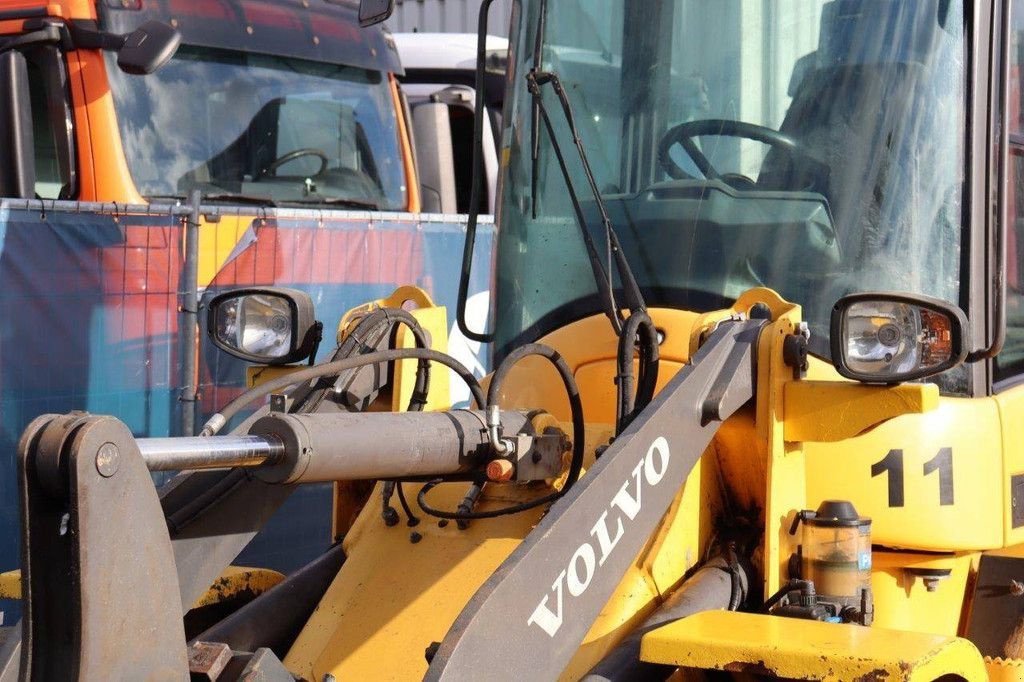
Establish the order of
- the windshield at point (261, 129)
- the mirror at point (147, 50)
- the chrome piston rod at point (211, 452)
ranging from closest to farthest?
1. the chrome piston rod at point (211, 452)
2. the mirror at point (147, 50)
3. the windshield at point (261, 129)

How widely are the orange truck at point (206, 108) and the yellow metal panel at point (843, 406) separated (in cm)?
485

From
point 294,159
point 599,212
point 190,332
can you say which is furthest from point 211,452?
point 294,159

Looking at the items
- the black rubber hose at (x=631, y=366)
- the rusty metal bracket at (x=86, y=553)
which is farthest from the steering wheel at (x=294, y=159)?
the rusty metal bracket at (x=86, y=553)

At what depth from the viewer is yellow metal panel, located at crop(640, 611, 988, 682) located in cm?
242

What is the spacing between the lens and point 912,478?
321 centimetres

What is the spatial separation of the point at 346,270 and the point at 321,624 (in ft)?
15.2

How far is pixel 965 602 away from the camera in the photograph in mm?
3354

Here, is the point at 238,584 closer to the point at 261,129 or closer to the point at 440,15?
the point at 261,129

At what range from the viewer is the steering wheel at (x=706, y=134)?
341cm

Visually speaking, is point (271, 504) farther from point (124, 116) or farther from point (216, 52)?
point (216, 52)

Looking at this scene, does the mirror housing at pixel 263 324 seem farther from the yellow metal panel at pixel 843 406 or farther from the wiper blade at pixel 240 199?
the wiper blade at pixel 240 199

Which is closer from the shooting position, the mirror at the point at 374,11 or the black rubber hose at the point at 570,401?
the black rubber hose at the point at 570,401

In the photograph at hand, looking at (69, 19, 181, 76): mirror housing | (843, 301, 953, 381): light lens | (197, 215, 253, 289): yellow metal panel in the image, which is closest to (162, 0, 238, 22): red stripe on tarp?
(69, 19, 181, 76): mirror housing

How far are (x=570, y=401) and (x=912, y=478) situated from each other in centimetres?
80
